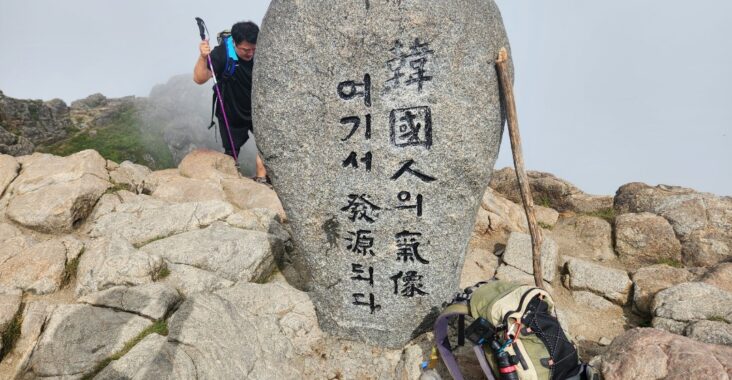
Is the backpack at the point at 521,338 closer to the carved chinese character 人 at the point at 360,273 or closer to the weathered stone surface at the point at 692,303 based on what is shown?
the carved chinese character 人 at the point at 360,273

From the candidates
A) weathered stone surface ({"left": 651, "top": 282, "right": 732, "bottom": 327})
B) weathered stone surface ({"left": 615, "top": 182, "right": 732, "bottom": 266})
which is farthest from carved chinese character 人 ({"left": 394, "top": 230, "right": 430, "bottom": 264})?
weathered stone surface ({"left": 615, "top": 182, "right": 732, "bottom": 266})

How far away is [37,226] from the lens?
846 centimetres

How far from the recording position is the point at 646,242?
10.0 metres

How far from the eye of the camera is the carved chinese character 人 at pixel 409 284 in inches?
244

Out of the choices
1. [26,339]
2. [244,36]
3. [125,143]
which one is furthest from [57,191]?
[125,143]

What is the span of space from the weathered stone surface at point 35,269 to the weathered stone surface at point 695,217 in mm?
12830

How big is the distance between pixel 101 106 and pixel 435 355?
5362 cm

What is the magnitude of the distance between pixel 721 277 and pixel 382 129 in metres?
7.37

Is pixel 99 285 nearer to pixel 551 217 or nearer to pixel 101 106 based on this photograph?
pixel 551 217

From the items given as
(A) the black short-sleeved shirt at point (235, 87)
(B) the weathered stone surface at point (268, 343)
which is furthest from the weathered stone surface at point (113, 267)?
(A) the black short-sleeved shirt at point (235, 87)

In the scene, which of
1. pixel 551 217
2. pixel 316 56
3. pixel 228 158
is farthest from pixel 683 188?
pixel 228 158

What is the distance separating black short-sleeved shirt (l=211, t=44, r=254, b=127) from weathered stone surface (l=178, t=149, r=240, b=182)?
74.1 inches

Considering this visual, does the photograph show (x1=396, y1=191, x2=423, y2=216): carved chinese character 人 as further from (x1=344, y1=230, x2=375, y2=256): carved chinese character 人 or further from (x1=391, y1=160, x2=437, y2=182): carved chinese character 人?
(x1=344, y1=230, x2=375, y2=256): carved chinese character 人

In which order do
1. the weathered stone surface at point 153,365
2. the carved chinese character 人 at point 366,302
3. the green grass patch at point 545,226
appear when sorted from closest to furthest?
1. the weathered stone surface at point 153,365
2. the carved chinese character 人 at point 366,302
3. the green grass patch at point 545,226
